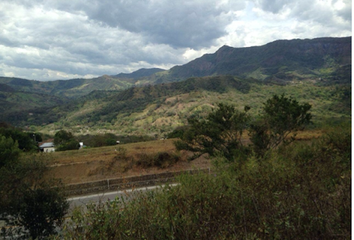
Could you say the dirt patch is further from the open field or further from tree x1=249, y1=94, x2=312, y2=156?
tree x1=249, y1=94, x2=312, y2=156

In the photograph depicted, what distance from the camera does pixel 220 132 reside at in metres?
17.7

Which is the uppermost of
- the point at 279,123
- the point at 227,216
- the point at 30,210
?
the point at 227,216

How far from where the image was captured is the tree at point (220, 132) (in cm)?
1731

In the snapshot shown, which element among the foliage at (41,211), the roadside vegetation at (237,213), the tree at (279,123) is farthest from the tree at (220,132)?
the foliage at (41,211)

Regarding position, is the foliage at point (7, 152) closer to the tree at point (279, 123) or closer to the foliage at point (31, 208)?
the foliage at point (31, 208)

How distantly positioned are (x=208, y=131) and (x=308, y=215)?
14111mm

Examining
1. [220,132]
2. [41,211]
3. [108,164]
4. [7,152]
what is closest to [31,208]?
[41,211]

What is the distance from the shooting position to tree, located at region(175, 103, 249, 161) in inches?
682

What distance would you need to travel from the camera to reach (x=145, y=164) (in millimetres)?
21172

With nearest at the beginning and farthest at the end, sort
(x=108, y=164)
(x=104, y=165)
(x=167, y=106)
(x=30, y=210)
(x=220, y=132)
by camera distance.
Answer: (x=30, y=210)
(x=220, y=132)
(x=104, y=165)
(x=108, y=164)
(x=167, y=106)

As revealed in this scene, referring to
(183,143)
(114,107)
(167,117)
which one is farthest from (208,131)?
(114,107)

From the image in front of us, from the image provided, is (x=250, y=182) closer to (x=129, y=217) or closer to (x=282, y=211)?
(x=282, y=211)

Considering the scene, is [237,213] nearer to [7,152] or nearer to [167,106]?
[7,152]

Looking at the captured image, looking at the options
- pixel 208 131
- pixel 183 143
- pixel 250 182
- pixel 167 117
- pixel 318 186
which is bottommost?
pixel 167 117
